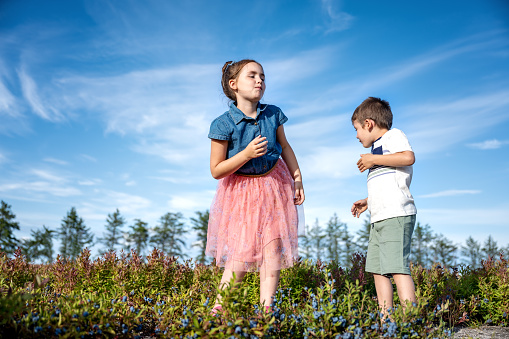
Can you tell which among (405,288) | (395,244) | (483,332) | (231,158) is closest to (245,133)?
(231,158)

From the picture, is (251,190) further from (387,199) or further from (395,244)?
(395,244)

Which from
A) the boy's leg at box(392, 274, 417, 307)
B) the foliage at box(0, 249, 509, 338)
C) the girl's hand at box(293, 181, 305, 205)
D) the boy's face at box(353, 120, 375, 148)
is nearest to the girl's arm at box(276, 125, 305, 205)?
the girl's hand at box(293, 181, 305, 205)

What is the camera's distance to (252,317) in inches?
112

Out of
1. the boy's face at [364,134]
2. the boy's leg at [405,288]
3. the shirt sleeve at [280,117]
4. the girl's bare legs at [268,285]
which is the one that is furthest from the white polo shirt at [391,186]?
the girl's bare legs at [268,285]

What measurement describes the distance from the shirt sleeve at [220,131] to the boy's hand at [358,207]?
5.17ft

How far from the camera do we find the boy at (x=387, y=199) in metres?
3.52

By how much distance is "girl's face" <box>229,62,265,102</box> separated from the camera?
3709 mm

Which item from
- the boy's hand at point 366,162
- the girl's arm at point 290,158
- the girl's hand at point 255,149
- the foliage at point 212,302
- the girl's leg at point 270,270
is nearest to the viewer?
the foliage at point 212,302

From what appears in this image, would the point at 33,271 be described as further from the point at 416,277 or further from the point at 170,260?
the point at 416,277

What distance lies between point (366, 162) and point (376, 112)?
59cm

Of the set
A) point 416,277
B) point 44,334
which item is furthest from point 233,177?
point 416,277

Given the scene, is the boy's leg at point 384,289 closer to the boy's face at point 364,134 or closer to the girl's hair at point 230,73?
the boy's face at point 364,134

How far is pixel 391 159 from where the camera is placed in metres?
3.53

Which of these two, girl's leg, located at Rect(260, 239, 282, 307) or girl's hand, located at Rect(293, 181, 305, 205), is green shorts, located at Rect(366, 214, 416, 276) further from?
girl's leg, located at Rect(260, 239, 282, 307)
